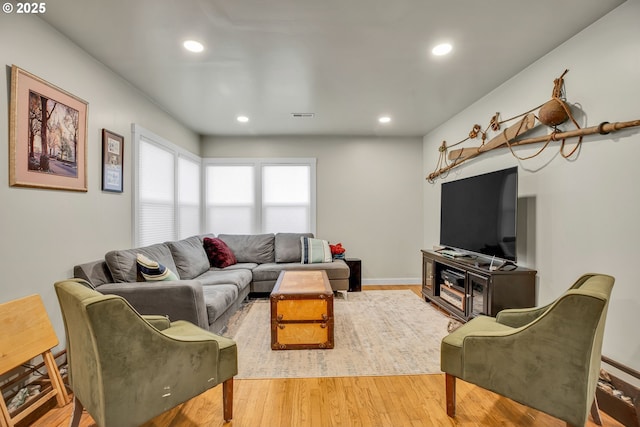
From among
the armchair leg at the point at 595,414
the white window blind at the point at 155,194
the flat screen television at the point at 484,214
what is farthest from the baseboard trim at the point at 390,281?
the armchair leg at the point at 595,414

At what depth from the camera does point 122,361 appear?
1.31 meters

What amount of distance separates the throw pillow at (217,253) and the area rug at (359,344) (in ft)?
2.53

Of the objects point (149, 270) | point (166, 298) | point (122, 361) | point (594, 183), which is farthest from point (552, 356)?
point (149, 270)

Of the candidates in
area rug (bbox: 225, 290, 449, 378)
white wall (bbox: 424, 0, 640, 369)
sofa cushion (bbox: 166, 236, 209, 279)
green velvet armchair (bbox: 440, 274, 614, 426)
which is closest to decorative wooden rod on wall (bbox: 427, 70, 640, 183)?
white wall (bbox: 424, 0, 640, 369)

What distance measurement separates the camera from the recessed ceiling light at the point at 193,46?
2.28 metres

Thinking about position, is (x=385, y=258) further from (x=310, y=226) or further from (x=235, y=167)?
(x=235, y=167)

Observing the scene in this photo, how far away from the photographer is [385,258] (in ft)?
16.8

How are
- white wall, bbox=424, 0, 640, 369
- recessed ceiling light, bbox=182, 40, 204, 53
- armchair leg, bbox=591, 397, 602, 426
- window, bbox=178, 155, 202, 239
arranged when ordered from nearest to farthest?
1. armchair leg, bbox=591, 397, 602, 426
2. white wall, bbox=424, 0, 640, 369
3. recessed ceiling light, bbox=182, 40, 204, 53
4. window, bbox=178, 155, 202, 239

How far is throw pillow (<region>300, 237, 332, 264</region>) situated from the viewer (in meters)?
4.48

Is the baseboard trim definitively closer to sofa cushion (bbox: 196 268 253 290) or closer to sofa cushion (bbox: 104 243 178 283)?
sofa cushion (bbox: 196 268 253 290)

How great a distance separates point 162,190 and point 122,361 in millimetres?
2852

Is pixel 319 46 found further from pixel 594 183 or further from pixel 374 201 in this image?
pixel 374 201

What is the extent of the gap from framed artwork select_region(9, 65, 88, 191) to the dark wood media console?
3.60m

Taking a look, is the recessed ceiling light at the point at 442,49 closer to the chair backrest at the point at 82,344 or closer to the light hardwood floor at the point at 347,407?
the light hardwood floor at the point at 347,407
